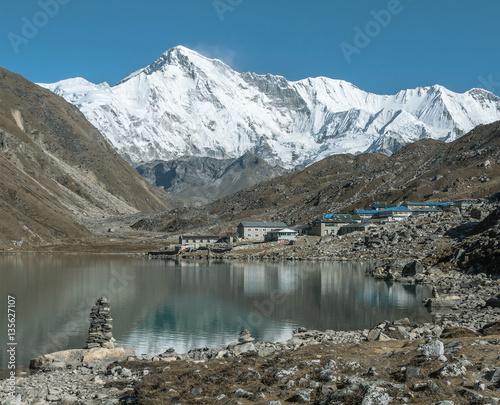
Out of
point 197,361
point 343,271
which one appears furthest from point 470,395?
point 343,271

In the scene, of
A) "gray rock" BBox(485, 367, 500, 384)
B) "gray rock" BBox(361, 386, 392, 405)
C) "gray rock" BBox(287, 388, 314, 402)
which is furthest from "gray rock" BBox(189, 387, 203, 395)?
"gray rock" BBox(485, 367, 500, 384)

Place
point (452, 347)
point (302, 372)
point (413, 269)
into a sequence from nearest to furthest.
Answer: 1. point (302, 372)
2. point (452, 347)
3. point (413, 269)

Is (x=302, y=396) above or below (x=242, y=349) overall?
above

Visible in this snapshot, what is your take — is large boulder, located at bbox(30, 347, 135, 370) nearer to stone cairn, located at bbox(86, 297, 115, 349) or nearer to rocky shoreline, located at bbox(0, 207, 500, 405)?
rocky shoreline, located at bbox(0, 207, 500, 405)

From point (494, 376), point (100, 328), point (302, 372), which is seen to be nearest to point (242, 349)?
point (100, 328)

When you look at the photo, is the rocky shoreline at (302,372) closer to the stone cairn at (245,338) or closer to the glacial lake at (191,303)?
the stone cairn at (245,338)

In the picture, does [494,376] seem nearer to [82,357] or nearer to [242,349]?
[242,349]

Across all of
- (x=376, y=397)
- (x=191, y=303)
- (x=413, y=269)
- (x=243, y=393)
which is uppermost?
(x=413, y=269)

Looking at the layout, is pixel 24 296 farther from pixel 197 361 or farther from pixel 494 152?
pixel 494 152
